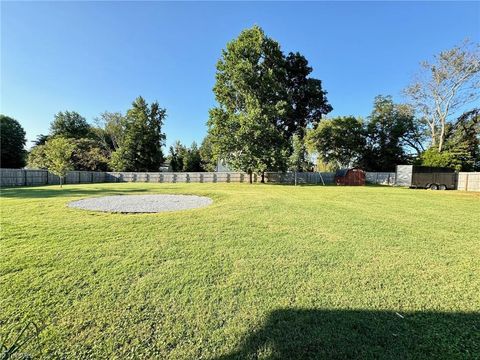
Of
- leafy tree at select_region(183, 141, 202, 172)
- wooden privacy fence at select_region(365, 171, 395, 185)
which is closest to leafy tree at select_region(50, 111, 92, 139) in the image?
leafy tree at select_region(183, 141, 202, 172)

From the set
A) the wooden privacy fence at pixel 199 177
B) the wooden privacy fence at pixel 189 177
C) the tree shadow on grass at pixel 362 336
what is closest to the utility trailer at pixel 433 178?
the wooden privacy fence at pixel 199 177

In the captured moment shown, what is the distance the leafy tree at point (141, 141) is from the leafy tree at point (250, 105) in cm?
1281

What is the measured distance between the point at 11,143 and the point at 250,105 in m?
34.8

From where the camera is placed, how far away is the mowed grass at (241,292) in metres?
1.89

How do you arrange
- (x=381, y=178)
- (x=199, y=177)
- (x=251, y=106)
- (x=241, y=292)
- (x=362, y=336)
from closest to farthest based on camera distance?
(x=362, y=336) → (x=241, y=292) → (x=251, y=106) → (x=199, y=177) → (x=381, y=178)

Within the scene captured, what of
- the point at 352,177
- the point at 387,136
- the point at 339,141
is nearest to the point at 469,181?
the point at 352,177

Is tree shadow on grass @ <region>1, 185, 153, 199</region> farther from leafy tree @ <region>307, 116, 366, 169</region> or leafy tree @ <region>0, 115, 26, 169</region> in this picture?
leafy tree @ <region>0, 115, 26, 169</region>

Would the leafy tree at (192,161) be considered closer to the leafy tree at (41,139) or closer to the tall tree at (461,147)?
the leafy tree at (41,139)

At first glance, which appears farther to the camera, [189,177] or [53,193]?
[189,177]

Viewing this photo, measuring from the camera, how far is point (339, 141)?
28641mm

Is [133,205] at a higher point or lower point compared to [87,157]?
lower

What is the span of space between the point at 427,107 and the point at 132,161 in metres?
34.4

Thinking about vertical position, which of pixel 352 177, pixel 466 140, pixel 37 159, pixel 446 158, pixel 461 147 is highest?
pixel 466 140

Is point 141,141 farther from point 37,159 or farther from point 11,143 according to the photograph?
point 11,143
